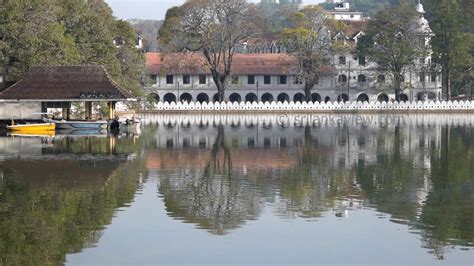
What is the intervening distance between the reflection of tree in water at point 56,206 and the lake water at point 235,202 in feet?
0.12

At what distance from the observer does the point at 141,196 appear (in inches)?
933

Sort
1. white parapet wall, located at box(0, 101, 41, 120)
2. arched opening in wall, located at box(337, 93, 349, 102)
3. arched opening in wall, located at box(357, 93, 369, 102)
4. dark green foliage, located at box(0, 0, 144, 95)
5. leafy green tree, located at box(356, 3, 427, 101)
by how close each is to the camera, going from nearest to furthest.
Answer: dark green foliage, located at box(0, 0, 144, 95) < white parapet wall, located at box(0, 101, 41, 120) < leafy green tree, located at box(356, 3, 427, 101) < arched opening in wall, located at box(337, 93, 349, 102) < arched opening in wall, located at box(357, 93, 369, 102)

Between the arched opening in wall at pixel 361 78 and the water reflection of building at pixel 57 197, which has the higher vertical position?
the arched opening in wall at pixel 361 78

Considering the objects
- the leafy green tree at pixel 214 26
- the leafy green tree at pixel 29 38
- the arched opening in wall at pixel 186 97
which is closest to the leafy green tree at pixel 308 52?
the leafy green tree at pixel 214 26

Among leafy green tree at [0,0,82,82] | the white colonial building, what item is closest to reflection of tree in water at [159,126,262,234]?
leafy green tree at [0,0,82,82]

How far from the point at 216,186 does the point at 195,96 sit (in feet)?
200

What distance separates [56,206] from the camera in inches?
853

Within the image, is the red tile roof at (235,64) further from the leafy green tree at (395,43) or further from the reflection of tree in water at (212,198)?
the reflection of tree in water at (212,198)

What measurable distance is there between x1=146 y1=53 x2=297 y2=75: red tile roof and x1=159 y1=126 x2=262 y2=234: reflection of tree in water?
5115 centimetres

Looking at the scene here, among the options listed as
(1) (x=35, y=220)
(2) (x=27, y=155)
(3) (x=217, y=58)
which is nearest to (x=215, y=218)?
(1) (x=35, y=220)

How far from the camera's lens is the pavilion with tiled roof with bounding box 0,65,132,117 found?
4950cm

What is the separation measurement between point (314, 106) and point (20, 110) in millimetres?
32603

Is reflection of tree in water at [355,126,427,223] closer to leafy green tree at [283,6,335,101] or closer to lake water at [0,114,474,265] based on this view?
lake water at [0,114,474,265]

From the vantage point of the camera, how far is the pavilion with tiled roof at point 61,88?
4950cm
